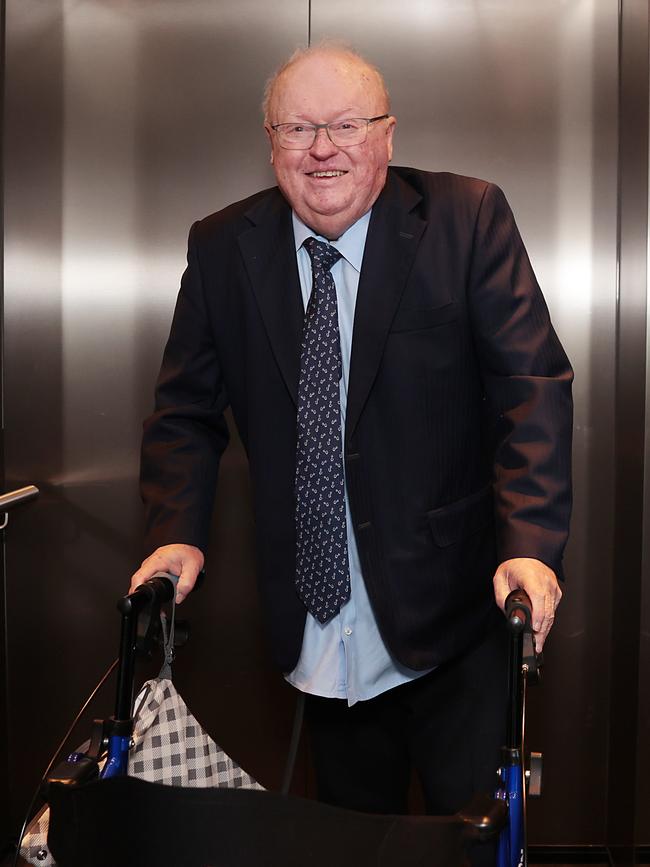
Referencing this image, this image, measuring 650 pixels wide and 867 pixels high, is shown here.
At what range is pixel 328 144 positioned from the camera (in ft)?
5.70

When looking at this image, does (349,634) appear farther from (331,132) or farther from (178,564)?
(331,132)

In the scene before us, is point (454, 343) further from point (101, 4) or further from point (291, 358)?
point (101, 4)

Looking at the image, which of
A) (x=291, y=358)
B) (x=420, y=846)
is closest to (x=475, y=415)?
(x=291, y=358)

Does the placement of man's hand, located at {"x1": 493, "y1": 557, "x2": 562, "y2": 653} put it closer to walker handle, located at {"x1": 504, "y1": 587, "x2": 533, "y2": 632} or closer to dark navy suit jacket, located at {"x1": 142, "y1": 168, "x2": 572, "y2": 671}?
walker handle, located at {"x1": 504, "y1": 587, "x2": 533, "y2": 632}

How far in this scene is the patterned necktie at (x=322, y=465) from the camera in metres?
1.79

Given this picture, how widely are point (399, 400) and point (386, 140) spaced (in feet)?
1.47

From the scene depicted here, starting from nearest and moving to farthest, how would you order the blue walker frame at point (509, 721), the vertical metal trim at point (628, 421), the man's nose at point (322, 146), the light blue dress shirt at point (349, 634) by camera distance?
the blue walker frame at point (509, 721)
the man's nose at point (322, 146)
the light blue dress shirt at point (349, 634)
the vertical metal trim at point (628, 421)

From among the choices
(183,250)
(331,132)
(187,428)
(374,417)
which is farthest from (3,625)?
(331,132)

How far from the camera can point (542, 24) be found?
2.79m

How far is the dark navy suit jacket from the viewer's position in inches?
69.2

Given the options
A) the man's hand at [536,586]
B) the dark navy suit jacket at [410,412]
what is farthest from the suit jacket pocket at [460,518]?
the man's hand at [536,586]

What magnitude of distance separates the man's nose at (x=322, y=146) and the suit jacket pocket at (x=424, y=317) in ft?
0.93

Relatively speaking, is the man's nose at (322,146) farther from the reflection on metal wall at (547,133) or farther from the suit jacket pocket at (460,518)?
the reflection on metal wall at (547,133)

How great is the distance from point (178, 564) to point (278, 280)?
53cm
